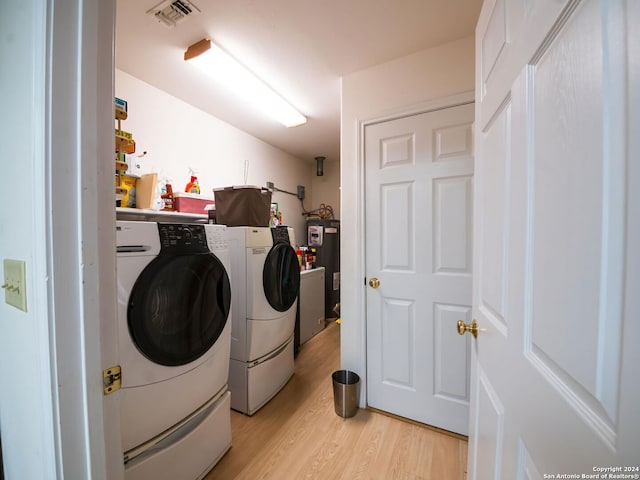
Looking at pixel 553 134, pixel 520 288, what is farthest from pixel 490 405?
pixel 553 134

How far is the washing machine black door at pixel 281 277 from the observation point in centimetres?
184

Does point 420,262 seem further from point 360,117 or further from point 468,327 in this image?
point 360,117

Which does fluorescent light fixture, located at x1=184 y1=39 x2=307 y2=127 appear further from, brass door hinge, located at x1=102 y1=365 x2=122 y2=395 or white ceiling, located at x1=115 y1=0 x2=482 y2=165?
brass door hinge, located at x1=102 y1=365 x2=122 y2=395

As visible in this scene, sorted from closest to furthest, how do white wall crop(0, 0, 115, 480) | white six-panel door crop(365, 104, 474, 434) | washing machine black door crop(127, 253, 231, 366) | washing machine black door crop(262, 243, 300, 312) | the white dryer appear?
white wall crop(0, 0, 115, 480), washing machine black door crop(127, 253, 231, 366), white six-panel door crop(365, 104, 474, 434), the white dryer, washing machine black door crop(262, 243, 300, 312)

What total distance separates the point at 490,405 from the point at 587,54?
2.80ft

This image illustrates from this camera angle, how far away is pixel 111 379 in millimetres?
528

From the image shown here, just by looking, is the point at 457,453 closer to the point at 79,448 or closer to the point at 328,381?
the point at 328,381

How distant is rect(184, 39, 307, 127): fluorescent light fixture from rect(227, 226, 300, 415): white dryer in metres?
1.12

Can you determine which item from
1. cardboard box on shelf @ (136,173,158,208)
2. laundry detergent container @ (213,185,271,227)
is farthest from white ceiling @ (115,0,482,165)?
laundry detergent container @ (213,185,271,227)

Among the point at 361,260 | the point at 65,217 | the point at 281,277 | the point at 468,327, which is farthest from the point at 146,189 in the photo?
the point at 468,327

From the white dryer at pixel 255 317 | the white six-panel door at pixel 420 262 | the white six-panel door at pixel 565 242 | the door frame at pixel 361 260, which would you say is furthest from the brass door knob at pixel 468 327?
the white dryer at pixel 255 317

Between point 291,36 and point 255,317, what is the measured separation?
182 centimetres

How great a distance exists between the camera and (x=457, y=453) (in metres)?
1.39

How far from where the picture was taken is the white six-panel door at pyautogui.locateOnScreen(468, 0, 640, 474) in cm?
30
